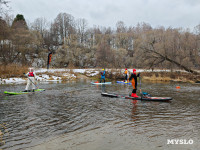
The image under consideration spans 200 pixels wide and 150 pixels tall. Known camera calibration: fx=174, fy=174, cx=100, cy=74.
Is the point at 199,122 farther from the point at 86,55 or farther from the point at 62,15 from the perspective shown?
the point at 62,15

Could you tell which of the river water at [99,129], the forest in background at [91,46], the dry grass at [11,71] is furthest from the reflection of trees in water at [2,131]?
the dry grass at [11,71]

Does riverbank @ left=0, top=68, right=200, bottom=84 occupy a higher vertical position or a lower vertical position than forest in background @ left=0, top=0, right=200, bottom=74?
lower

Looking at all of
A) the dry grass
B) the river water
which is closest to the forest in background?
the dry grass

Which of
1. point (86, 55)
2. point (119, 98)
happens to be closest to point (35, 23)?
point (86, 55)

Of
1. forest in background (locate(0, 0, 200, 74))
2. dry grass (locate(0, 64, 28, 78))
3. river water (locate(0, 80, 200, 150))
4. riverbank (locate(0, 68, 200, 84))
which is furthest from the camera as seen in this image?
forest in background (locate(0, 0, 200, 74))

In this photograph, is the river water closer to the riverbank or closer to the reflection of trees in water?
the reflection of trees in water

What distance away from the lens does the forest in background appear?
3195cm

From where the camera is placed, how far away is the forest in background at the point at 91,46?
32.0 metres

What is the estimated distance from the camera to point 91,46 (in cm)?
5378

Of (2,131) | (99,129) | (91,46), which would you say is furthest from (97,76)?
(2,131)

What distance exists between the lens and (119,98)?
12680 millimetres

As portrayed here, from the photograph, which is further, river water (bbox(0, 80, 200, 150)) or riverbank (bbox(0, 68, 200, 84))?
riverbank (bbox(0, 68, 200, 84))

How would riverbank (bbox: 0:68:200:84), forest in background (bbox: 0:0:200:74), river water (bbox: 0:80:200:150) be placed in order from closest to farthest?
river water (bbox: 0:80:200:150) < riverbank (bbox: 0:68:200:84) < forest in background (bbox: 0:0:200:74)

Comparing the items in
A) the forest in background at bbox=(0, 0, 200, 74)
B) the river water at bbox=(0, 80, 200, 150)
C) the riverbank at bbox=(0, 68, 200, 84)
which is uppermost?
the forest in background at bbox=(0, 0, 200, 74)
